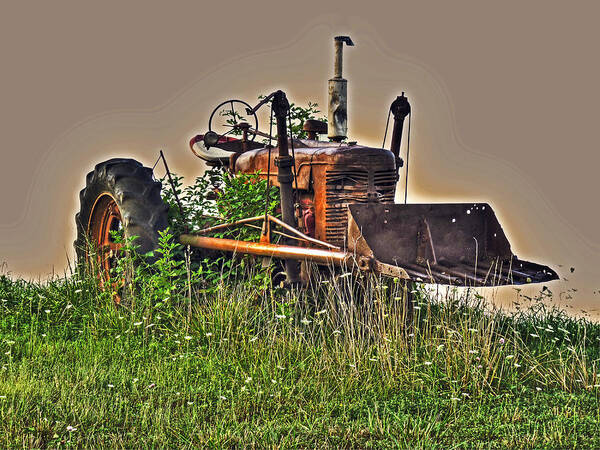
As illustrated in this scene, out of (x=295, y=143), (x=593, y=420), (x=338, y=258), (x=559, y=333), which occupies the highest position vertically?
(x=295, y=143)

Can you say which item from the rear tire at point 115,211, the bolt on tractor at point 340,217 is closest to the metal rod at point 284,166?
the bolt on tractor at point 340,217

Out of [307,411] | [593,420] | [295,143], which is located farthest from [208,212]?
[593,420]

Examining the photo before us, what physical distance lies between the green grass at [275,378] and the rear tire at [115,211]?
66 cm

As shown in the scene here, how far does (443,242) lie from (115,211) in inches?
133

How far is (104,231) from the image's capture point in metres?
8.57

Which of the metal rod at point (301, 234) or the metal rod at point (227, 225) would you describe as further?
the metal rod at point (227, 225)

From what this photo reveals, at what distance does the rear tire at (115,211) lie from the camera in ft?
25.5

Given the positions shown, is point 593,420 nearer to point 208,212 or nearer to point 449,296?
point 449,296

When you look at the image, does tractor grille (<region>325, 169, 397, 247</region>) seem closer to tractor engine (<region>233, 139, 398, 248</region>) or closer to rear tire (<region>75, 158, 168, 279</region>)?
tractor engine (<region>233, 139, 398, 248</region>)

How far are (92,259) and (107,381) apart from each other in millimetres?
2460

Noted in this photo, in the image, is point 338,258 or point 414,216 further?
point 414,216

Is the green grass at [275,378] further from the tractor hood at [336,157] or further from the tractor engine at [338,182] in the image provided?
the tractor hood at [336,157]

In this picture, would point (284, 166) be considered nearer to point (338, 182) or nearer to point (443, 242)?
point (338, 182)

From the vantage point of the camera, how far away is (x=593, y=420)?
5.10 meters
